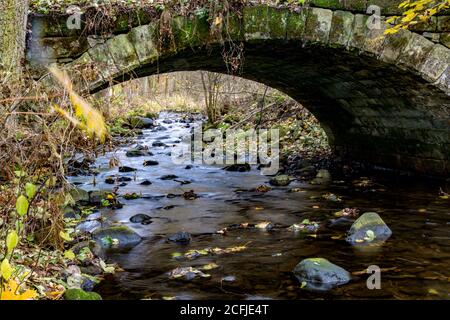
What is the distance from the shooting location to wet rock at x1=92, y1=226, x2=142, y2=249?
190 inches

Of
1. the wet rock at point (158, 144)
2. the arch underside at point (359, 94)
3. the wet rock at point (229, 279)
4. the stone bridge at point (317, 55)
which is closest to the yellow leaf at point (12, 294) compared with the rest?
the wet rock at point (229, 279)

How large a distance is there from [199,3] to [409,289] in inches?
152

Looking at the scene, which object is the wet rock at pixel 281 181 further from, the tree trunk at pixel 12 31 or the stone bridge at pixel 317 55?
the tree trunk at pixel 12 31

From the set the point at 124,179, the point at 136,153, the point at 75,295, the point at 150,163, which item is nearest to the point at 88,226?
the point at 75,295

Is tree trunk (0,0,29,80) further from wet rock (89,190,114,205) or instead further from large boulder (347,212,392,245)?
large boulder (347,212,392,245)

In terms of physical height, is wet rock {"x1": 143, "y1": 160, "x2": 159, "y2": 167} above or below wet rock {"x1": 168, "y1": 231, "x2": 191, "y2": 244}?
above

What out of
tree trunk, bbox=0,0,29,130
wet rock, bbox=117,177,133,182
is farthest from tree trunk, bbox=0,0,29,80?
wet rock, bbox=117,177,133,182

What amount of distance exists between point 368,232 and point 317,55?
2.83 metres

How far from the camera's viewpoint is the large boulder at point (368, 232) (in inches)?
187

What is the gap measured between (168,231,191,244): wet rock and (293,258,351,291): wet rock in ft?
4.82

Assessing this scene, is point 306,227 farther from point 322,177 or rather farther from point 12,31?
point 12,31

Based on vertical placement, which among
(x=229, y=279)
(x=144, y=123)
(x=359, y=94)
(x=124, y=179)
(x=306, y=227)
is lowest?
(x=229, y=279)

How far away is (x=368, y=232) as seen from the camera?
484 centimetres
